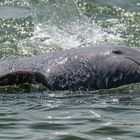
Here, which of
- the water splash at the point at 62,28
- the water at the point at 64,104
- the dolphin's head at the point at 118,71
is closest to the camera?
the water at the point at 64,104

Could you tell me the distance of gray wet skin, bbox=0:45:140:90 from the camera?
6.96 m

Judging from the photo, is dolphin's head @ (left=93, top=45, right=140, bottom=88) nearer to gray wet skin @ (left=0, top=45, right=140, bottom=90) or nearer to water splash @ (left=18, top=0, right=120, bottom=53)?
gray wet skin @ (left=0, top=45, right=140, bottom=90)

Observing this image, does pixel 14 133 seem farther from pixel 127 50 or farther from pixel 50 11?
pixel 50 11

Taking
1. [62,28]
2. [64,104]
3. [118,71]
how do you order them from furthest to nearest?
[62,28], [118,71], [64,104]

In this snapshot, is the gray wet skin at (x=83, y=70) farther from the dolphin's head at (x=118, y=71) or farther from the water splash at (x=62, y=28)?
the water splash at (x=62, y=28)

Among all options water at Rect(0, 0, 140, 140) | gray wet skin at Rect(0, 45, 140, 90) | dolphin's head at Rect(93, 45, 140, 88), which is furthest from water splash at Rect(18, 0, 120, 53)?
dolphin's head at Rect(93, 45, 140, 88)

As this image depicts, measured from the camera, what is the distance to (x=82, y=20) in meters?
12.6

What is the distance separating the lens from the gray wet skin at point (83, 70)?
6957mm

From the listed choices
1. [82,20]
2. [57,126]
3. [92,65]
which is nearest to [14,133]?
[57,126]

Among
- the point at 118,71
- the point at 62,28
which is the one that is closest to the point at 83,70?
the point at 118,71

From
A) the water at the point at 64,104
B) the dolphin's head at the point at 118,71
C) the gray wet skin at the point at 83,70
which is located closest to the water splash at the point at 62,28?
the water at the point at 64,104

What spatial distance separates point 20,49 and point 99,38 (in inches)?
68.9

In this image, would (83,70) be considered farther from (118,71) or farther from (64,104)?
(64,104)

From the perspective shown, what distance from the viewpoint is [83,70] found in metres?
7.02
